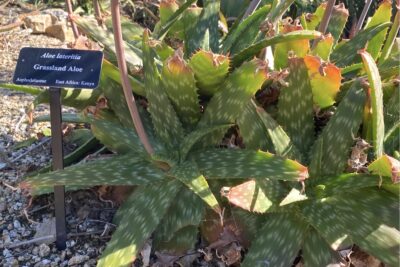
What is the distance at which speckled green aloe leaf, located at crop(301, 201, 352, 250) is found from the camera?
1296mm

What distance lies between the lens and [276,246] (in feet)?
4.38

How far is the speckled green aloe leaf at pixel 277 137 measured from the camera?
140 cm

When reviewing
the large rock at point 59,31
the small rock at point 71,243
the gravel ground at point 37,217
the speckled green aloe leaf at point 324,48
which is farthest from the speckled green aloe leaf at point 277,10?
the large rock at point 59,31

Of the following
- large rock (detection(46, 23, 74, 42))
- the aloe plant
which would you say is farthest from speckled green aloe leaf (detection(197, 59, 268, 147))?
large rock (detection(46, 23, 74, 42))

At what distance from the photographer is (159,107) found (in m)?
1.50

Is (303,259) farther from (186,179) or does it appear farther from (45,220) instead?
(45,220)

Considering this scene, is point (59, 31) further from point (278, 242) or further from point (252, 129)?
point (278, 242)

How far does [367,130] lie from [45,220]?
97 centimetres

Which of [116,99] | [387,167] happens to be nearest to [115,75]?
[116,99]

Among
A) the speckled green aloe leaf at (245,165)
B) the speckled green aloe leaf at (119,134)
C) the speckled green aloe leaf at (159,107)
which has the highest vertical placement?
the speckled green aloe leaf at (159,107)

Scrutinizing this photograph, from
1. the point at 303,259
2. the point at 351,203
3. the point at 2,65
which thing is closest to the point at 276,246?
the point at 303,259

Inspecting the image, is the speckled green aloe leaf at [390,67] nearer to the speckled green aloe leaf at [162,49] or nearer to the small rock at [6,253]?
the speckled green aloe leaf at [162,49]

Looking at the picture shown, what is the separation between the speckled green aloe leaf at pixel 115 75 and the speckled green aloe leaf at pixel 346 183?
0.59 meters

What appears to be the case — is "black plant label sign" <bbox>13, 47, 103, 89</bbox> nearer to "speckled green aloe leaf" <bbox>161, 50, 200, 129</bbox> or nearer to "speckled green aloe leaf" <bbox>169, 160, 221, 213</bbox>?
"speckled green aloe leaf" <bbox>161, 50, 200, 129</bbox>
